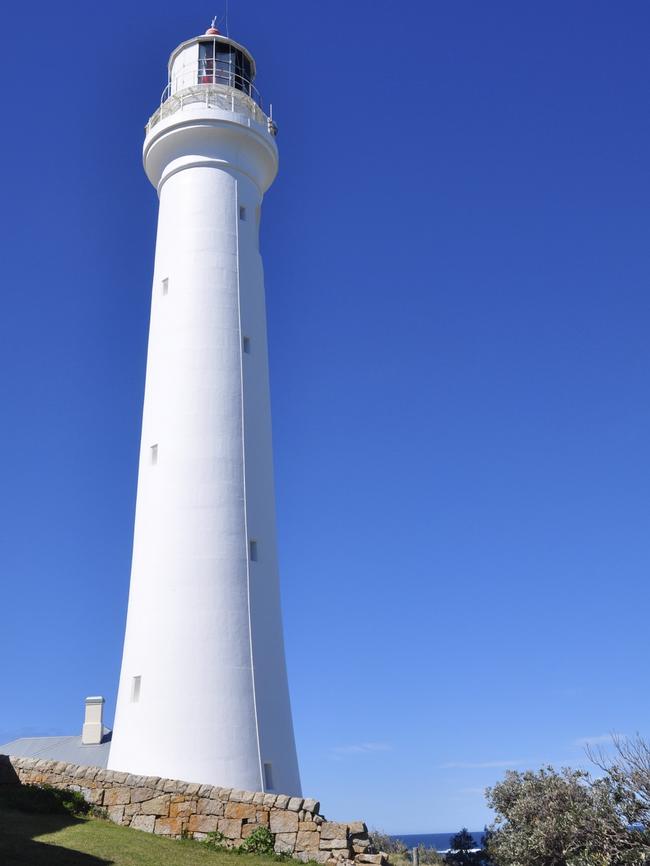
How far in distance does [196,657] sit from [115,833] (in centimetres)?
→ 447

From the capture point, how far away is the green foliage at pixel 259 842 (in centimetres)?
1552

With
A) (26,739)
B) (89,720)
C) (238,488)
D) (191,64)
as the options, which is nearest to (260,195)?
(191,64)

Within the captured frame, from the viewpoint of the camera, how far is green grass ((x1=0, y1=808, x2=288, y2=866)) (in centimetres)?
1369

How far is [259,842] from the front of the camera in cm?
1561

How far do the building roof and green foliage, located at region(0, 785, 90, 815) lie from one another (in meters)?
12.6

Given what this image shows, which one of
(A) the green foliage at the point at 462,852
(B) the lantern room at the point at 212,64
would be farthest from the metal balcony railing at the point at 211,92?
(A) the green foliage at the point at 462,852

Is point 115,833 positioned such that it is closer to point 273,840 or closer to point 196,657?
point 273,840

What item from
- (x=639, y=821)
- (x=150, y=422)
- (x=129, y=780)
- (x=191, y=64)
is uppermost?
(x=191, y=64)

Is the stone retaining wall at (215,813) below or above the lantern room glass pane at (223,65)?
below

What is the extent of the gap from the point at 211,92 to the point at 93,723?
70.9ft

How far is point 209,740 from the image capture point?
745 inches

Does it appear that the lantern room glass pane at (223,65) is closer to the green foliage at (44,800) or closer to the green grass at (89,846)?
the green foliage at (44,800)

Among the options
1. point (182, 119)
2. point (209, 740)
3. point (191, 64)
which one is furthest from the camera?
point (191, 64)

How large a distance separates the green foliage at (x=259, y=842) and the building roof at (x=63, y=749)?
49.8 feet
